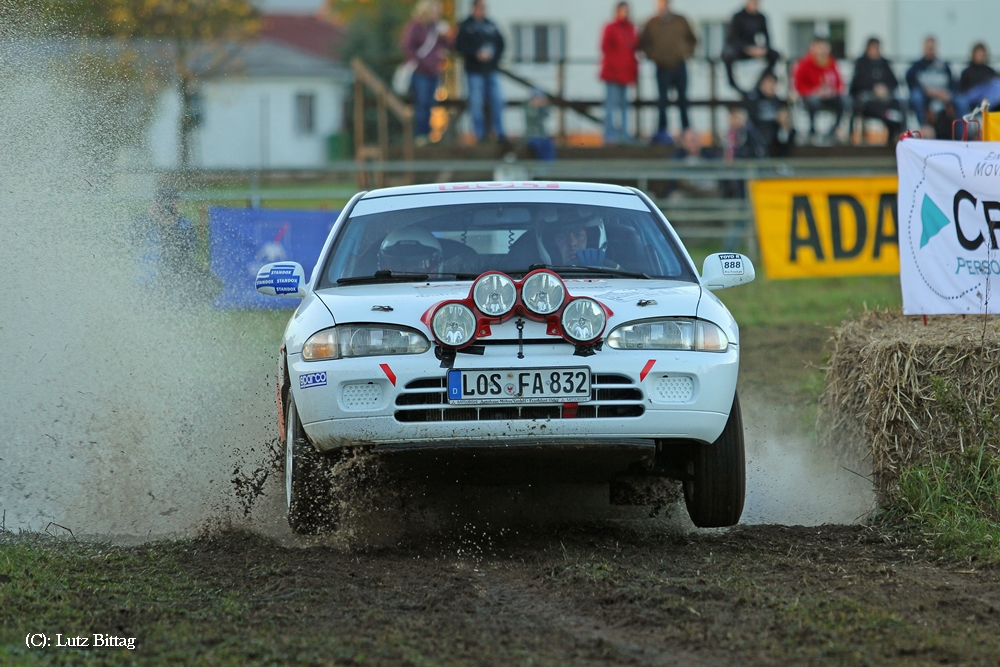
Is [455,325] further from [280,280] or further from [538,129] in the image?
[538,129]

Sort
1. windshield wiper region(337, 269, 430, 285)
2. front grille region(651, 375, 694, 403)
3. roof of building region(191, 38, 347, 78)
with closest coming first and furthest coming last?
front grille region(651, 375, 694, 403)
windshield wiper region(337, 269, 430, 285)
roof of building region(191, 38, 347, 78)

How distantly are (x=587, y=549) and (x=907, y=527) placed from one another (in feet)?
5.09

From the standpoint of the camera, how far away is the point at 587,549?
5.43m

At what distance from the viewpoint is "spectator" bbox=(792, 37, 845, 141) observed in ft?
68.5

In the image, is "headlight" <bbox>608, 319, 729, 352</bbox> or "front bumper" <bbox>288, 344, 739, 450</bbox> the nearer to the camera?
"front bumper" <bbox>288, 344, 739, 450</bbox>

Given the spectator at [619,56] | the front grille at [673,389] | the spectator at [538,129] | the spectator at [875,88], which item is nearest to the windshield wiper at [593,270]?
the front grille at [673,389]

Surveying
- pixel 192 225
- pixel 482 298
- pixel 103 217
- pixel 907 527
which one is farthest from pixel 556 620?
pixel 192 225

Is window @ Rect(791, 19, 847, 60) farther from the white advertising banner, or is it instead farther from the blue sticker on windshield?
the blue sticker on windshield

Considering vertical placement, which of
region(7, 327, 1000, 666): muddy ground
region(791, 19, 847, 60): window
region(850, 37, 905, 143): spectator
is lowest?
region(7, 327, 1000, 666): muddy ground

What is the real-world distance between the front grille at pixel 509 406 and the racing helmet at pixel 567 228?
3.71ft

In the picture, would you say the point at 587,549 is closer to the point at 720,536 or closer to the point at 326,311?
the point at 720,536

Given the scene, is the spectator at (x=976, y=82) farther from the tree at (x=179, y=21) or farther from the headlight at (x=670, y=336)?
the headlight at (x=670, y=336)

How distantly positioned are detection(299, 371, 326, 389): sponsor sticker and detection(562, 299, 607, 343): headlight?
1.03 m

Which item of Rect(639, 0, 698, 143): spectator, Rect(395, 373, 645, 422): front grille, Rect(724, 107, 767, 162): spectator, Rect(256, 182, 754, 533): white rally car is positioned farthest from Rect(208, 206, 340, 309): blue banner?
Rect(395, 373, 645, 422): front grille
